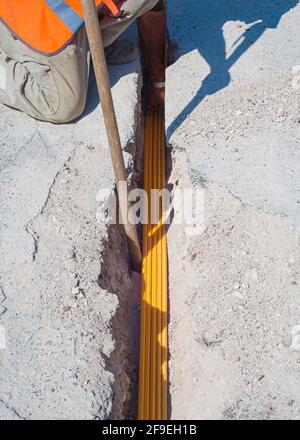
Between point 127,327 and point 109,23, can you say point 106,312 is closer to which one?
point 127,327

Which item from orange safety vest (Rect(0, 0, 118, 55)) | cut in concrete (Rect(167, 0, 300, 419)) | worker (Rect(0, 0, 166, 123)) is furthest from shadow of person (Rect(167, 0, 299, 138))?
orange safety vest (Rect(0, 0, 118, 55))

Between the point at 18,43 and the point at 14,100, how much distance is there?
39cm

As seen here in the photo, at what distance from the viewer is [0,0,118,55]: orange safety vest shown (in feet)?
12.2

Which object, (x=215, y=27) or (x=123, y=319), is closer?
(x=123, y=319)

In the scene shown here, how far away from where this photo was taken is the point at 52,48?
12.5 ft

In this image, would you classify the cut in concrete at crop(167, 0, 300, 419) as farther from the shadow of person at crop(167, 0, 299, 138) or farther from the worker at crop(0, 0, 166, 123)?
the worker at crop(0, 0, 166, 123)

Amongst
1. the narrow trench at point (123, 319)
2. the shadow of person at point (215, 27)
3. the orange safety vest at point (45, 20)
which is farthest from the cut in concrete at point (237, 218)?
the orange safety vest at point (45, 20)

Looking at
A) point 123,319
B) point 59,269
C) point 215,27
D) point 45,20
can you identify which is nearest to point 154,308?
point 123,319

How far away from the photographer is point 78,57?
12.8 feet

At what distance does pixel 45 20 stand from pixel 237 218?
169 centimetres

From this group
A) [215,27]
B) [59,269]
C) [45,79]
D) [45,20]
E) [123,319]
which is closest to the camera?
[59,269]

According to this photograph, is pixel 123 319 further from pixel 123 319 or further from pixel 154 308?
pixel 154 308

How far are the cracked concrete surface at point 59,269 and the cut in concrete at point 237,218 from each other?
373 millimetres
